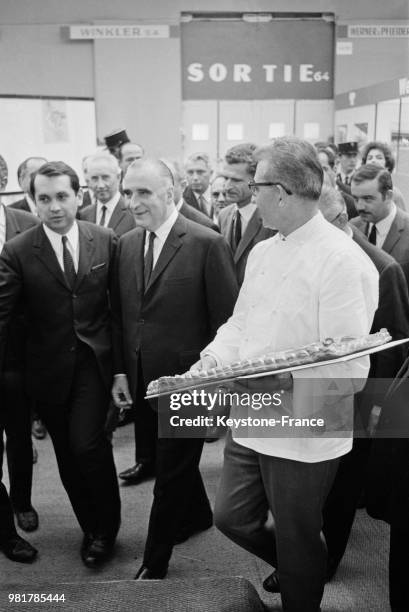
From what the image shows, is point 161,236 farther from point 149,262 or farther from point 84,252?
point 84,252

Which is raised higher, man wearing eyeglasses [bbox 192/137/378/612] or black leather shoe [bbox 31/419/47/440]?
man wearing eyeglasses [bbox 192/137/378/612]

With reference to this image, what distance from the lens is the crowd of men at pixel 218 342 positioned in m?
1.80

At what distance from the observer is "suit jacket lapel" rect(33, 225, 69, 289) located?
8.16ft

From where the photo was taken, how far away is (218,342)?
6.79ft

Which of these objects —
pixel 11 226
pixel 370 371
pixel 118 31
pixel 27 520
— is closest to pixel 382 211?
pixel 370 371

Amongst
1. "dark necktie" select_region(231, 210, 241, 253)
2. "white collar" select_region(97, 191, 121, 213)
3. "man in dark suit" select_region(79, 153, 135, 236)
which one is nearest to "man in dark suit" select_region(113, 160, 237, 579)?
"dark necktie" select_region(231, 210, 241, 253)

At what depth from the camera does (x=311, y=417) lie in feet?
5.91

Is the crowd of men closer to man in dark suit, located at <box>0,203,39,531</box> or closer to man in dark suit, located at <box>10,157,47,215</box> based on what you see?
man in dark suit, located at <box>0,203,39,531</box>

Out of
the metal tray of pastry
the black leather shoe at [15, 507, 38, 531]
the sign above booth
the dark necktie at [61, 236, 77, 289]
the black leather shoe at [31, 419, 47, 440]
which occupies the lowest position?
the black leather shoe at [31, 419, 47, 440]

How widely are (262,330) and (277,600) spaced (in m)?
1.14

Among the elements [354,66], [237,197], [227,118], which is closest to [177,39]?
[227,118]

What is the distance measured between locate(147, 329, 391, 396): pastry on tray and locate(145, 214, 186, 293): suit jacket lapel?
2.35 ft

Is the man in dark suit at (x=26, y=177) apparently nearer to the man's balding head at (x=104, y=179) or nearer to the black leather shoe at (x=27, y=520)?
the man's balding head at (x=104, y=179)

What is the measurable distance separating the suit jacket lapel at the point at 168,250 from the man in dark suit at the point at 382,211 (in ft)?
4.16
